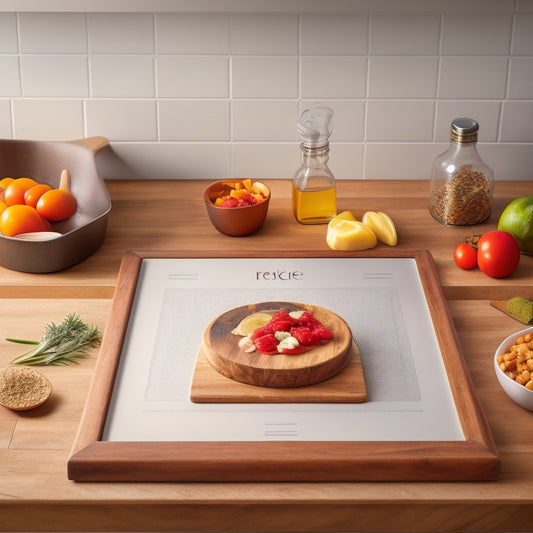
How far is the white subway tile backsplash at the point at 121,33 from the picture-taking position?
188 cm

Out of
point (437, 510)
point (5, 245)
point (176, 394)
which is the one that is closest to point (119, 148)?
point (5, 245)

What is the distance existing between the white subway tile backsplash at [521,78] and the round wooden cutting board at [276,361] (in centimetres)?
87

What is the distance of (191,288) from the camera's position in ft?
5.33

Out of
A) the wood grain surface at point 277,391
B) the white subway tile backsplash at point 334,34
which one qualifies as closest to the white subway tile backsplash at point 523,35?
the white subway tile backsplash at point 334,34

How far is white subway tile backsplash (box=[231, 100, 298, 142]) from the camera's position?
1972mm

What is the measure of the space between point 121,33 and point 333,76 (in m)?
0.51

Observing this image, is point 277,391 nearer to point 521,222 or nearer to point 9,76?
point 521,222

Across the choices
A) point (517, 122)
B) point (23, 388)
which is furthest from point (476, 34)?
point (23, 388)

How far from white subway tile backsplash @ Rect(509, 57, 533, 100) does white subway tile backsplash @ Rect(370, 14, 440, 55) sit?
0.64 ft

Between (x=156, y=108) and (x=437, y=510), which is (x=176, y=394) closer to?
(x=437, y=510)

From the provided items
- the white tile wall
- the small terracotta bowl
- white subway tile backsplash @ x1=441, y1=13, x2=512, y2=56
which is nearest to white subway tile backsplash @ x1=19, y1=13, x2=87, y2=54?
the white tile wall

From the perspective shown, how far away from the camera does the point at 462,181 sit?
1.78 meters

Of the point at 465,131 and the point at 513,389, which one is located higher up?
the point at 465,131

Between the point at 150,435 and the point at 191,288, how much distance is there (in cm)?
43
